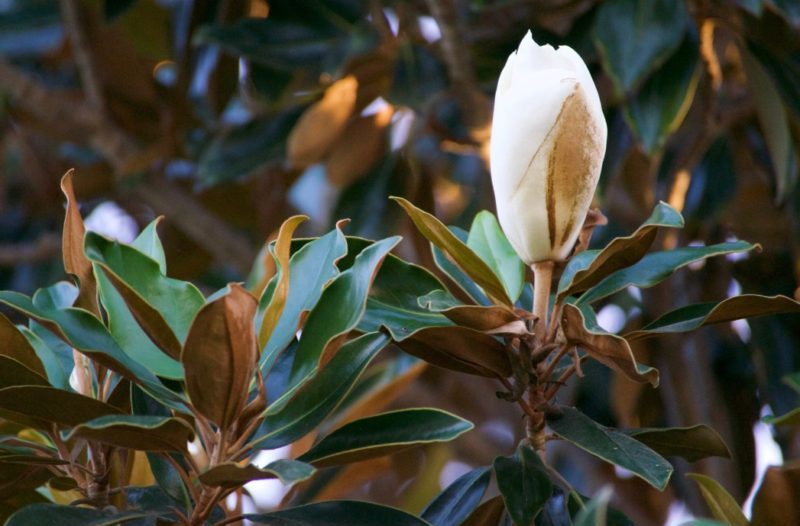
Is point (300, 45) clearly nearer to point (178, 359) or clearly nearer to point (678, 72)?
point (678, 72)

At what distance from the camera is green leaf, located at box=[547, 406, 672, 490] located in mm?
735

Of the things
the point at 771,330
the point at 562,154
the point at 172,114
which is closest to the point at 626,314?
the point at 771,330

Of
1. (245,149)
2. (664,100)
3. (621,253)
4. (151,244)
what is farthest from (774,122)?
(151,244)

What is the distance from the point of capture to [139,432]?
69 cm

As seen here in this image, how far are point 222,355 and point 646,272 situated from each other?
33 centimetres

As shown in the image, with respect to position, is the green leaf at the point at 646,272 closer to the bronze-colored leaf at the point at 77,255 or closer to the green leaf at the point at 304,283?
the green leaf at the point at 304,283

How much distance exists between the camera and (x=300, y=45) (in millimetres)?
1768

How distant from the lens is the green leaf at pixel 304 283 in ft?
2.64

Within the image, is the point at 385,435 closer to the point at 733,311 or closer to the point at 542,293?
the point at 542,293

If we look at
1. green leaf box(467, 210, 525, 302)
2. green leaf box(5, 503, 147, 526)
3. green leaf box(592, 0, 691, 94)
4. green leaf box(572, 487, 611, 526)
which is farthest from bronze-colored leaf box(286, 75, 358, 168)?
green leaf box(572, 487, 611, 526)

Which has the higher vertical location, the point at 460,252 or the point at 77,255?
the point at 77,255

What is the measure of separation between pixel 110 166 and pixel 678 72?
1.20 metres

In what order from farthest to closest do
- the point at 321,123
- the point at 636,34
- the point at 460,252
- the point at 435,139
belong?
the point at 435,139 → the point at 321,123 → the point at 636,34 → the point at 460,252

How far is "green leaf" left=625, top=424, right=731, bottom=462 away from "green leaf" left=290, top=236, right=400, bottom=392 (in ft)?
0.81
